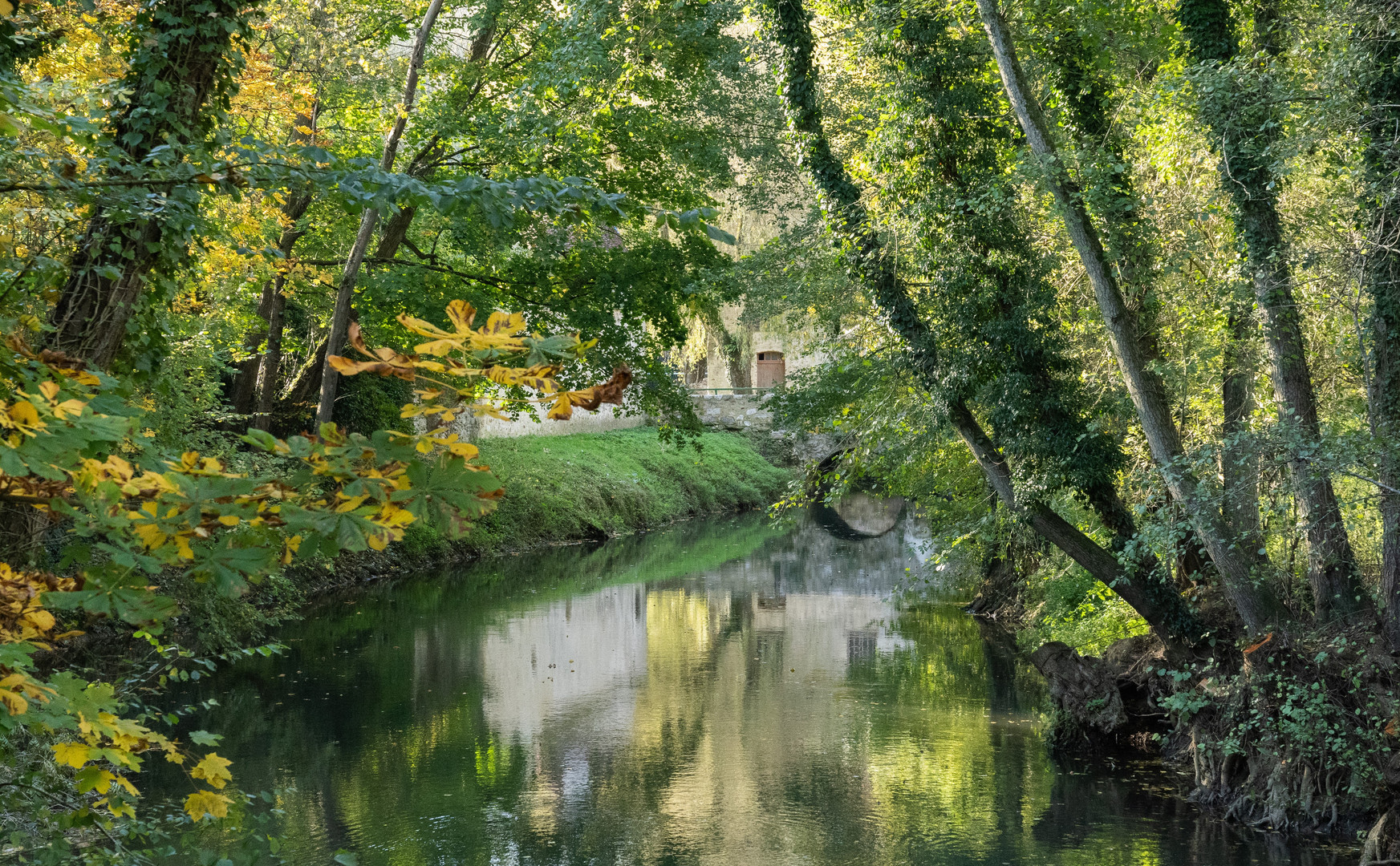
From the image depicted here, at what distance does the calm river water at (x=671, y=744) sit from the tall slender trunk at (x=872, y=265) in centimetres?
200

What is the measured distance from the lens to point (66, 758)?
2445 mm

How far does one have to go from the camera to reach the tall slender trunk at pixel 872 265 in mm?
10359

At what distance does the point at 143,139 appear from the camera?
4340 millimetres

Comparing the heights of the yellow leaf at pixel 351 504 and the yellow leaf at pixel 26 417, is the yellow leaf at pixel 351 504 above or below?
below

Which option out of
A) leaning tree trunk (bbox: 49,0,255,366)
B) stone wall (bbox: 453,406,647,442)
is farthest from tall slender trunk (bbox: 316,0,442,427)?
leaning tree trunk (bbox: 49,0,255,366)

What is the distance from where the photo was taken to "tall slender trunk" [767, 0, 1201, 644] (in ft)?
34.0

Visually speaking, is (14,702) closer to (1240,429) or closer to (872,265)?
(1240,429)

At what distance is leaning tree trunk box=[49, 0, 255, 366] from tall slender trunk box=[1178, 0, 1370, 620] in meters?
6.42

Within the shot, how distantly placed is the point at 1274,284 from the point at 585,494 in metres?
18.4

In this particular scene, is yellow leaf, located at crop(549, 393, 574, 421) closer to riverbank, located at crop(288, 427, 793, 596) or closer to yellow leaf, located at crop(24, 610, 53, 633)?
yellow leaf, located at crop(24, 610, 53, 633)

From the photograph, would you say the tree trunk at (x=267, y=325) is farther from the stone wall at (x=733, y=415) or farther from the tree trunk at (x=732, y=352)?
the stone wall at (x=733, y=415)

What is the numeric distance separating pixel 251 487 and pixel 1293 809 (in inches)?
324

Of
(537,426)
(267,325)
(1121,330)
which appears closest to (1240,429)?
(1121,330)

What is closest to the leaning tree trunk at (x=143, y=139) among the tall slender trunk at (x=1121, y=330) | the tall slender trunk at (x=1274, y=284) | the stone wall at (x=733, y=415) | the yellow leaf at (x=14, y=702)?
the yellow leaf at (x=14, y=702)
